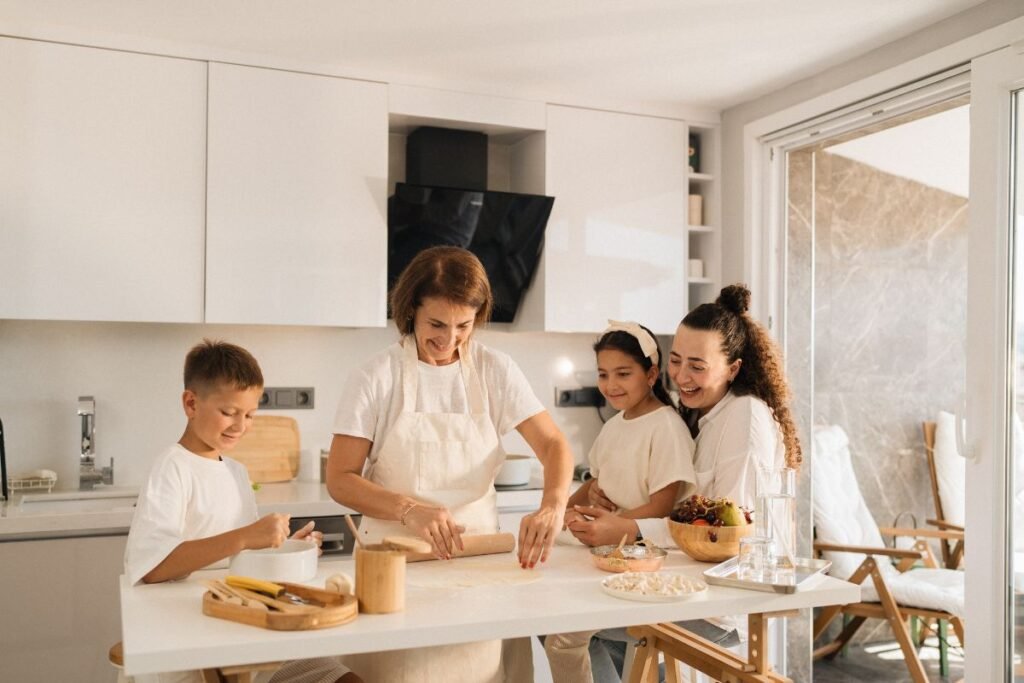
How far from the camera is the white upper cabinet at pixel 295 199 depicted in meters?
3.21

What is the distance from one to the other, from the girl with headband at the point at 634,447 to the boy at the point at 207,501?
651 millimetres

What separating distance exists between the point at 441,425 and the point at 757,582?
0.76m

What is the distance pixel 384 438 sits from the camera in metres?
2.13

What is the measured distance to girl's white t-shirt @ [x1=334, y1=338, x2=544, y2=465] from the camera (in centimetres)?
207

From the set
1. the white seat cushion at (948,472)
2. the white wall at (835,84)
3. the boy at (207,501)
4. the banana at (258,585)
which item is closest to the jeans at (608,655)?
the boy at (207,501)

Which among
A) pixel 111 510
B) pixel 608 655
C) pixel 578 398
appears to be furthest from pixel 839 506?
pixel 111 510

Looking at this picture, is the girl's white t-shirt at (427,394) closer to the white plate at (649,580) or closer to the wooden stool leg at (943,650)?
the white plate at (649,580)

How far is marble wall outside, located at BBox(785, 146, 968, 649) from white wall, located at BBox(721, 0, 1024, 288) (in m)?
0.79

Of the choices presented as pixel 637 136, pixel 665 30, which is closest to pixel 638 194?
pixel 637 136

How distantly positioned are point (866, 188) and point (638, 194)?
140cm

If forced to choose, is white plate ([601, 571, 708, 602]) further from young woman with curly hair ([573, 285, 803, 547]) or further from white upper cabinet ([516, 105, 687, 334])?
white upper cabinet ([516, 105, 687, 334])

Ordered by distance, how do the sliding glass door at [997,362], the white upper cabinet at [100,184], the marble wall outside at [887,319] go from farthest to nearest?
the marble wall outside at [887,319]
the white upper cabinet at [100,184]
the sliding glass door at [997,362]

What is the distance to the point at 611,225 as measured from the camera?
3.78m

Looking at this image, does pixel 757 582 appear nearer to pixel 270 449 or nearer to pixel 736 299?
pixel 736 299
